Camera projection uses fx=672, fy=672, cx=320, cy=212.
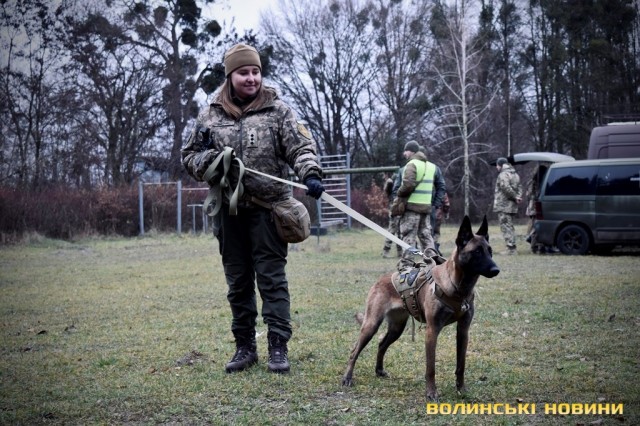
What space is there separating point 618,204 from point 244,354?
11647 mm

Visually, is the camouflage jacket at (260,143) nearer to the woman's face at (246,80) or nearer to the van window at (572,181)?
the woman's face at (246,80)

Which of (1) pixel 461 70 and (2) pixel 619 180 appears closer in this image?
(2) pixel 619 180

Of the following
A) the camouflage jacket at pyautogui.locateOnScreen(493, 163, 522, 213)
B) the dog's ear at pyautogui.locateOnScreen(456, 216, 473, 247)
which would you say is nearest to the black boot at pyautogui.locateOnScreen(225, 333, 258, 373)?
the dog's ear at pyautogui.locateOnScreen(456, 216, 473, 247)

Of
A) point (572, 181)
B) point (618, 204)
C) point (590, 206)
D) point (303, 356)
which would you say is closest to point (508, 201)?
point (572, 181)

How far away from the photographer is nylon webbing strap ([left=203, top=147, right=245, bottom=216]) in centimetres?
484

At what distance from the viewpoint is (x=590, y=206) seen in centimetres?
1479

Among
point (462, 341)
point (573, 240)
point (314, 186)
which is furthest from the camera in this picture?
point (573, 240)

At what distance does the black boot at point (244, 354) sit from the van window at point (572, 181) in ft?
38.0

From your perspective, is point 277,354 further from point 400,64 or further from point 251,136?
point 400,64

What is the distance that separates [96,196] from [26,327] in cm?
1870

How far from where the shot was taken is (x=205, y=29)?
3547 centimetres

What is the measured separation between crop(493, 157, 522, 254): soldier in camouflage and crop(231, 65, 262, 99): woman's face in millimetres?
11701

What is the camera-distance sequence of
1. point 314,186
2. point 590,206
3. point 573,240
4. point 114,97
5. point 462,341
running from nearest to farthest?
point 462,341 < point 314,186 < point 590,206 < point 573,240 < point 114,97

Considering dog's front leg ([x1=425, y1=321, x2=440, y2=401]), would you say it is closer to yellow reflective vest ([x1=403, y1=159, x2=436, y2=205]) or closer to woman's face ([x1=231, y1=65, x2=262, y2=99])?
woman's face ([x1=231, y1=65, x2=262, y2=99])
